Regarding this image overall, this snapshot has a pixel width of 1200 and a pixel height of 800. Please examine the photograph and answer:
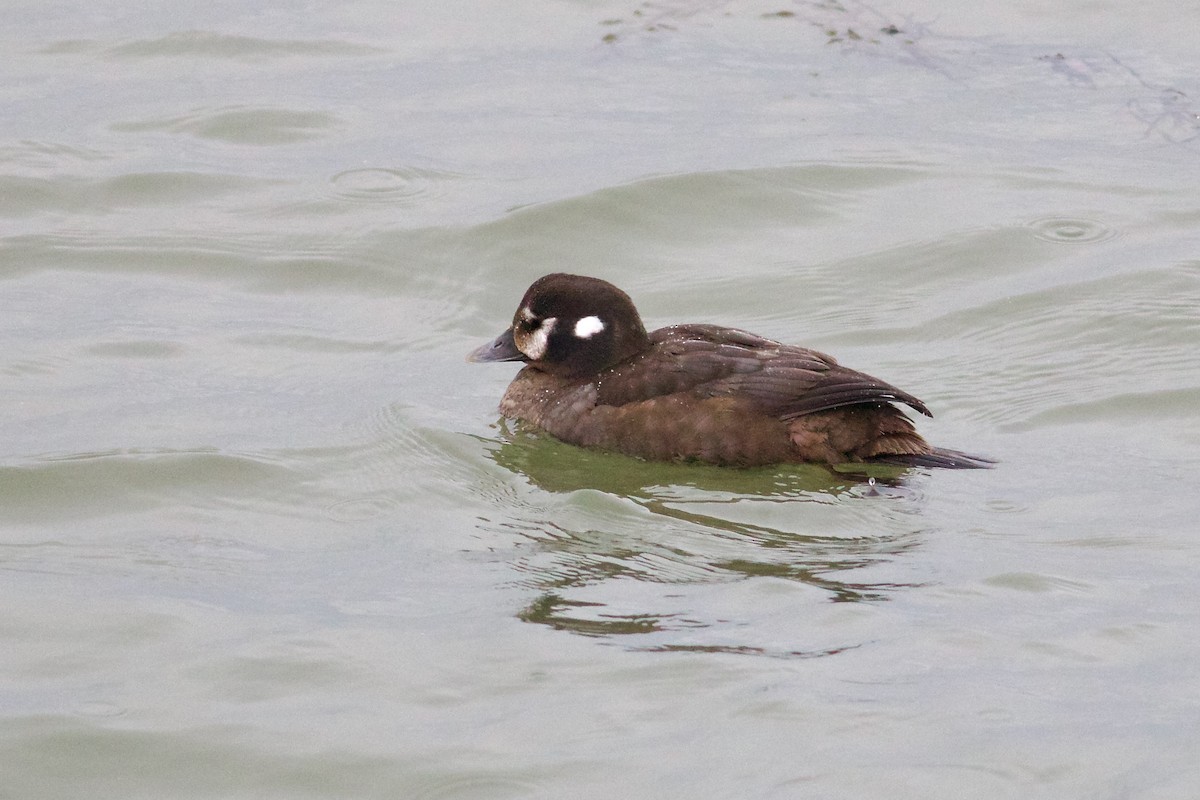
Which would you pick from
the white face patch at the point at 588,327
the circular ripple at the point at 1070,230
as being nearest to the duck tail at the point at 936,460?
the white face patch at the point at 588,327

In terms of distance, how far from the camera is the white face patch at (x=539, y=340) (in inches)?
313

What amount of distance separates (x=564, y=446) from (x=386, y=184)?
3.80 metres

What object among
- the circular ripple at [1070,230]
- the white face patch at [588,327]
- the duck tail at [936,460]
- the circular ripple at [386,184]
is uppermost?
the circular ripple at [386,184]

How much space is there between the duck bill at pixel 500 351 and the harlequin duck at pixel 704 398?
33 cm

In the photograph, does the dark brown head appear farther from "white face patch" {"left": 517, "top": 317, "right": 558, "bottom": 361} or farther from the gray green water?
the gray green water

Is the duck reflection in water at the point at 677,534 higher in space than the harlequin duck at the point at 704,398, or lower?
lower

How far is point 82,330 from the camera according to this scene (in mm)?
8953

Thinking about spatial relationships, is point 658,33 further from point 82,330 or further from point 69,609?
point 69,609

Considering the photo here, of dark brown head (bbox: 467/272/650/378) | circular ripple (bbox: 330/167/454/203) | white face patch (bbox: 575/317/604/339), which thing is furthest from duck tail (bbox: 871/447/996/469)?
circular ripple (bbox: 330/167/454/203)

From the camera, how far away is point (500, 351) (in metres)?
8.26

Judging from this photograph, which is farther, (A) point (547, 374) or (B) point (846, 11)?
(B) point (846, 11)

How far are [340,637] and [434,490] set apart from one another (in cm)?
152

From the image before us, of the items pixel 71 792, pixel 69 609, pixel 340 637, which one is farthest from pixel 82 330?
pixel 71 792

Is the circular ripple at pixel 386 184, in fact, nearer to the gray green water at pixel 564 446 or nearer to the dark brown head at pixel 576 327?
the gray green water at pixel 564 446
